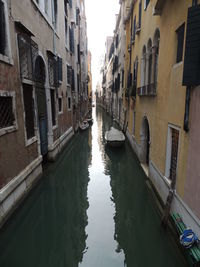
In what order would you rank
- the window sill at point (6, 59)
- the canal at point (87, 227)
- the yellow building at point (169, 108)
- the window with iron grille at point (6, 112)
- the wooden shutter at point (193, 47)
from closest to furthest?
the wooden shutter at point (193, 47) < the canal at point (87, 227) < the yellow building at point (169, 108) < the window sill at point (6, 59) < the window with iron grille at point (6, 112)

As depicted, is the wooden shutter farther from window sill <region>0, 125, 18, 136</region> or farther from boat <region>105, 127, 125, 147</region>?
boat <region>105, 127, 125, 147</region>

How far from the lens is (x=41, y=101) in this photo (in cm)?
757

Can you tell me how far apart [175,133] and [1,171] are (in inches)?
175

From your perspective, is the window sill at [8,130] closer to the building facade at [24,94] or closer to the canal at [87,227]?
the building facade at [24,94]

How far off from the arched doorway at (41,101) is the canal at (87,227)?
1.37 metres

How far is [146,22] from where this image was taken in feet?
24.5

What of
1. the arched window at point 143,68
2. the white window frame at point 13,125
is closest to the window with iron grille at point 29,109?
the white window frame at point 13,125

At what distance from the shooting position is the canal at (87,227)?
365 cm

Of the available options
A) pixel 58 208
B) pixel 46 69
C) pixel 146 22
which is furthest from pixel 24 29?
pixel 58 208

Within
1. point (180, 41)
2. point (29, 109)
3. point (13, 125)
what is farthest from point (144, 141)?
point (13, 125)

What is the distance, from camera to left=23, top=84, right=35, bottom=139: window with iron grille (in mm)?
5992

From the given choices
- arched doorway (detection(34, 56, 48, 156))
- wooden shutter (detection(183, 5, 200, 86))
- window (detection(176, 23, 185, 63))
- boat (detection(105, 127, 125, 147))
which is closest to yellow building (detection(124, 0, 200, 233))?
window (detection(176, 23, 185, 63))

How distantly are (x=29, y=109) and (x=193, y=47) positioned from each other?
17.3 feet

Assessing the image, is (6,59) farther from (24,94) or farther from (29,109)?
(29,109)
